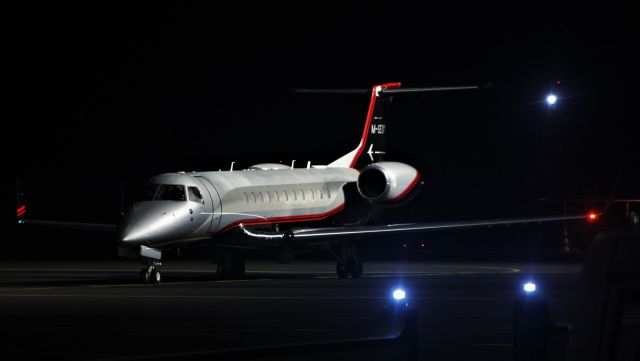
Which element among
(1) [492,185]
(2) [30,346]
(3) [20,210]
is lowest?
(2) [30,346]

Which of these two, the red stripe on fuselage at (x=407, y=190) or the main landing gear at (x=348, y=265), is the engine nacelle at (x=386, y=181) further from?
the main landing gear at (x=348, y=265)

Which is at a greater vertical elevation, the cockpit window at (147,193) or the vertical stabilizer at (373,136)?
the vertical stabilizer at (373,136)

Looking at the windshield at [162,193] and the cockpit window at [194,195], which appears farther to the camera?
the cockpit window at [194,195]

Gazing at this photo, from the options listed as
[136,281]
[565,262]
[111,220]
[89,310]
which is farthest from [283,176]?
[111,220]

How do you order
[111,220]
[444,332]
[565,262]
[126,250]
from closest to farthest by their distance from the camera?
[444,332] < [126,250] < [565,262] < [111,220]

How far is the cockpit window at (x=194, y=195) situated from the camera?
Answer: 99.2ft

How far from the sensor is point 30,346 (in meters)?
14.1

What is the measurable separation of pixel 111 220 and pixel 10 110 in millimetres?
15057

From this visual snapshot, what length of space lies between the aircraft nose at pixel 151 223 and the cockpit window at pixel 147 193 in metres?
0.43

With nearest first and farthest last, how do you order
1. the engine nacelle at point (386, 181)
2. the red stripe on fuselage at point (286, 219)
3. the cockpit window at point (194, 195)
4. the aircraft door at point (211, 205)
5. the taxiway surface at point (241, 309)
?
the taxiway surface at point (241, 309) < the cockpit window at point (194, 195) < the aircraft door at point (211, 205) < the red stripe on fuselage at point (286, 219) < the engine nacelle at point (386, 181)

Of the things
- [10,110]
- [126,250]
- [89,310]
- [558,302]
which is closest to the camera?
[89,310]

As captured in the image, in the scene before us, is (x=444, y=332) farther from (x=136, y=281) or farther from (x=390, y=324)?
(x=136, y=281)

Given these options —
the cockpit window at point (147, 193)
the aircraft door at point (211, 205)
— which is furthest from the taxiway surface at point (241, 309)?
the cockpit window at point (147, 193)

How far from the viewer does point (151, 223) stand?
94.4ft
